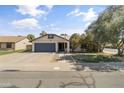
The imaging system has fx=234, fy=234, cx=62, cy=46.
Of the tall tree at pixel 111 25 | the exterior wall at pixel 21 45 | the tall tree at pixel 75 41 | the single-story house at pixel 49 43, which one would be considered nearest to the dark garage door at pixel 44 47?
the single-story house at pixel 49 43

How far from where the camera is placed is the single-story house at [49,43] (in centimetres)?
4491

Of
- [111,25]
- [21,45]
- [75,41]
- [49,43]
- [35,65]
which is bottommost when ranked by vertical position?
[35,65]

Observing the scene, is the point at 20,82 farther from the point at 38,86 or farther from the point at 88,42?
the point at 88,42

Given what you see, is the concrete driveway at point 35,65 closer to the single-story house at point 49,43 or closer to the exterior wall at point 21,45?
the single-story house at point 49,43

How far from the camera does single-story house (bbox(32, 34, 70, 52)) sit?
1768 inches

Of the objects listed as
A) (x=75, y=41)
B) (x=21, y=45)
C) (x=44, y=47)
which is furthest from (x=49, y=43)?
(x=21, y=45)

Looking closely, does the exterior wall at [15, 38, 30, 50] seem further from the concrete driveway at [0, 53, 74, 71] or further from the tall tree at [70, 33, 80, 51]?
the concrete driveway at [0, 53, 74, 71]

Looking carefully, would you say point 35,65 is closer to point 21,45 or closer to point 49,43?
point 49,43

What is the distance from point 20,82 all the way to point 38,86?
1.40 metres

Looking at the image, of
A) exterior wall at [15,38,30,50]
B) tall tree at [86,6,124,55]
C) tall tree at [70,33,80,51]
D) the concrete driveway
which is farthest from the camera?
exterior wall at [15,38,30,50]

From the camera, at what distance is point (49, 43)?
4512cm

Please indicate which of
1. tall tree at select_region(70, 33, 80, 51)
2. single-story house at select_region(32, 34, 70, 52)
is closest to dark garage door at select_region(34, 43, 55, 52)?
single-story house at select_region(32, 34, 70, 52)
